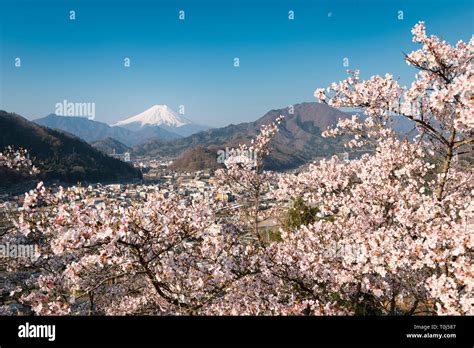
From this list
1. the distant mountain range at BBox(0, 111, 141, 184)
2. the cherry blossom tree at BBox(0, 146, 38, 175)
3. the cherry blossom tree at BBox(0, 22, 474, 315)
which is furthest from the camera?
the distant mountain range at BBox(0, 111, 141, 184)

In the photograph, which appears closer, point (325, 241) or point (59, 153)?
point (325, 241)

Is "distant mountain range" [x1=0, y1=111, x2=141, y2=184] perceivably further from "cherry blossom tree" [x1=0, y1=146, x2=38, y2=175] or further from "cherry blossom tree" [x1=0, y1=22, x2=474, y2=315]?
"cherry blossom tree" [x1=0, y1=22, x2=474, y2=315]

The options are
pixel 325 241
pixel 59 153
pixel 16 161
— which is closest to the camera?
pixel 325 241

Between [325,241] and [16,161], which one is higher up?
[16,161]

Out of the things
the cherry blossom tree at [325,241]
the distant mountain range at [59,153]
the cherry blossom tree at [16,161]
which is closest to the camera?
the cherry blossom tree at [325,241]

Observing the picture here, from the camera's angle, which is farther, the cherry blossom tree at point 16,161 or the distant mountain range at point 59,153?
the distant mountain range at point 59,153

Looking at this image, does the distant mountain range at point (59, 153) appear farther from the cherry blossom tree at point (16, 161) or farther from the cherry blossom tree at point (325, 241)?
the cherry blossom tree at point (325, 241)

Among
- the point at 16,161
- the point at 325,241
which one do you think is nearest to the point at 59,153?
the point at 16,161

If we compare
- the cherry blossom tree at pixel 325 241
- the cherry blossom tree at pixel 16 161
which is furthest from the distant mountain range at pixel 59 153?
the cherry blossom tree at pixel 325 241

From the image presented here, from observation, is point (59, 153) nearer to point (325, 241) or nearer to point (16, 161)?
point (16, 161)

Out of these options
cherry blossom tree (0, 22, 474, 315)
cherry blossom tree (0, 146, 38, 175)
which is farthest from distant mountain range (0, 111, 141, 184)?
cherry blossom tree (0, 22, 474, 315)

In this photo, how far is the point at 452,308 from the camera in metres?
5.08

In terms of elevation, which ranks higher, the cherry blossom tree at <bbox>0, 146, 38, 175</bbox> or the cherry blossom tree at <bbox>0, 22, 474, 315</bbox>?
the cherry blossom tree at <bbox>0, 146, 38, 175</bbox>
